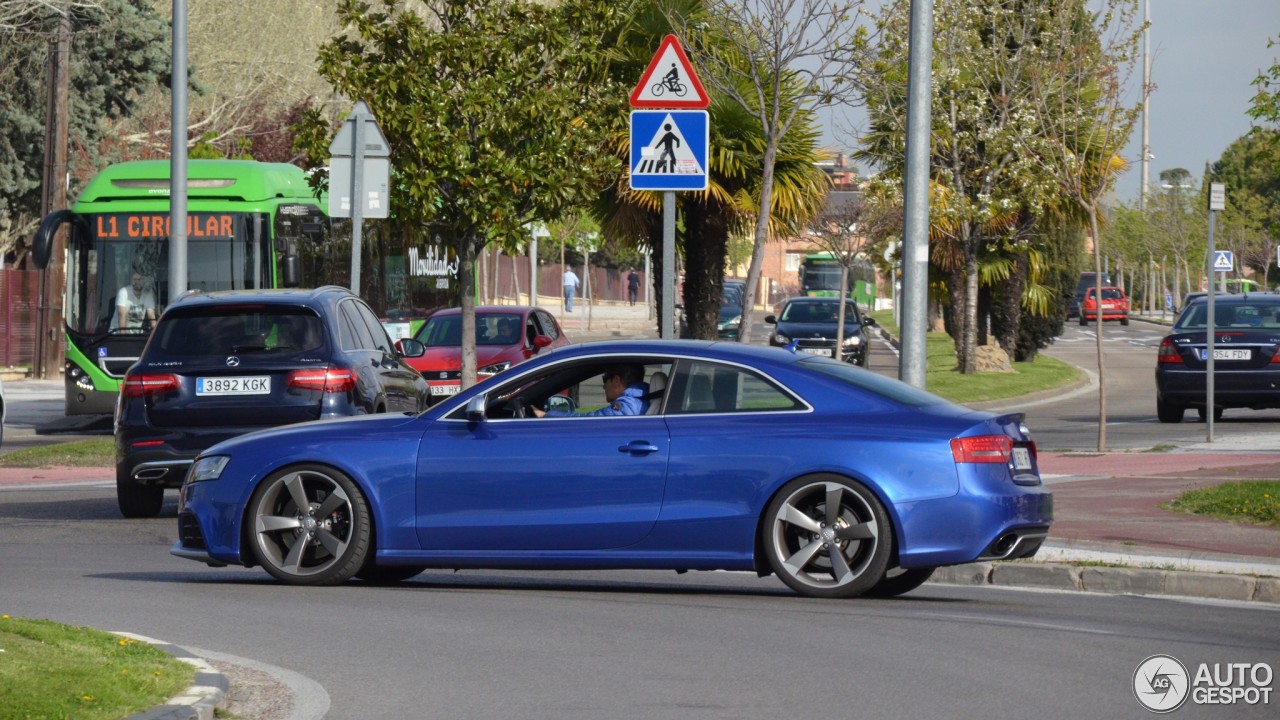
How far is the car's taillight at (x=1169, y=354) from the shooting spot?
25016mm

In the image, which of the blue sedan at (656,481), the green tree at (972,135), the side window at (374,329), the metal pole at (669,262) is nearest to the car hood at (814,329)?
the green tree at (972,135)

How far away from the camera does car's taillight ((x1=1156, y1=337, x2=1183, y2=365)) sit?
82.1 feet

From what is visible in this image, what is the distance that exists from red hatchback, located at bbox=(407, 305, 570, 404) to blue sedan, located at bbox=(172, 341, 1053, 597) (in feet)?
47.3

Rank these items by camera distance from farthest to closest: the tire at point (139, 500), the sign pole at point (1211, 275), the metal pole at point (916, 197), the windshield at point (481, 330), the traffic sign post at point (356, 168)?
the windshield at point (481, 330) → the sign pole at point (1211, 275) → the traffic sign post at point (356, 168) → the tire at point (139, 500) → the metal pole at point (916, 197)

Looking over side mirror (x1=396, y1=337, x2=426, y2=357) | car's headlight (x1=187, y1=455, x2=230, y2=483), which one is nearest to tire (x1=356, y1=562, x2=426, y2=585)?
car's headlight (x1=187, y1=455, x2=230, y2=483)

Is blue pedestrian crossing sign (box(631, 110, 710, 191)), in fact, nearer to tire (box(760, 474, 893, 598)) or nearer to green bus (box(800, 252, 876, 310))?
tire (box(760, 474, 893, 598))

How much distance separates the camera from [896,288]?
6281 centimetres

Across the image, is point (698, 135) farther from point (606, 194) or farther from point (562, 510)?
point (606, 194)

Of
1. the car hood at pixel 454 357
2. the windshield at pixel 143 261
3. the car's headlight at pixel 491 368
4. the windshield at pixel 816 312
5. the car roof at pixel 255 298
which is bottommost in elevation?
the car's headlight at pixel 491 368

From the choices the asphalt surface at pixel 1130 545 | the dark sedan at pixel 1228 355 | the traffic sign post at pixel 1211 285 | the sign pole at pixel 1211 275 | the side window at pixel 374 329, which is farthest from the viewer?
the dark sedan at pixel 1228 355

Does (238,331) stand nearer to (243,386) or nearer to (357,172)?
(243,386)

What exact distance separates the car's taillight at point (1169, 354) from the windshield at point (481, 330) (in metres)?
8.80

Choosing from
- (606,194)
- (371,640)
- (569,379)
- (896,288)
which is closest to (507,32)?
(606,194)

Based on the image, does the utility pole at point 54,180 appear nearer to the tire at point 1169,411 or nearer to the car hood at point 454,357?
the car hood at point 454,357
